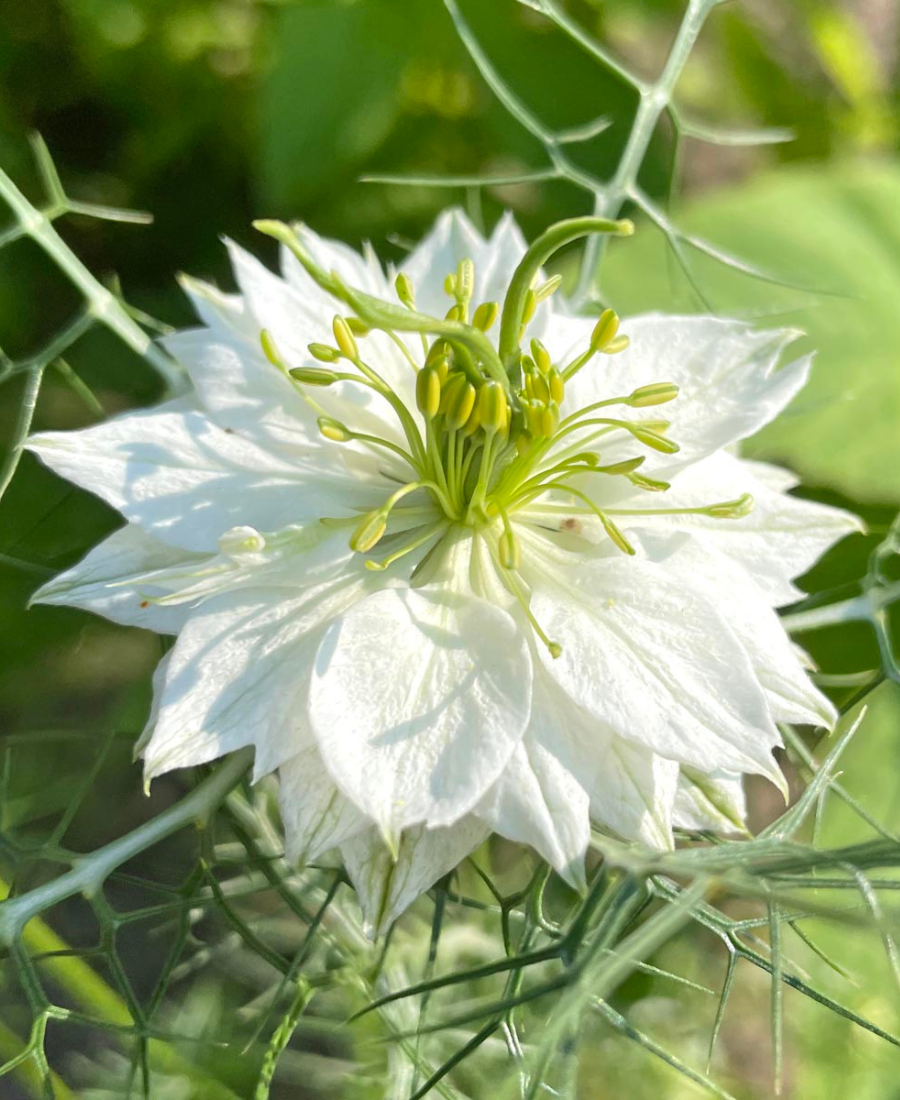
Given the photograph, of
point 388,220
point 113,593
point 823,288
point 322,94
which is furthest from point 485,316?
point 388,220

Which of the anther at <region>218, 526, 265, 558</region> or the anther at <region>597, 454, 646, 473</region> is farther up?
the anther at <region>597, 454, 646, 473</region>

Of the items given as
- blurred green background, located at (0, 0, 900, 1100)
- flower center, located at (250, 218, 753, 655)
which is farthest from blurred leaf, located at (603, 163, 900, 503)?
flower center, located at (250, 218, 753, 655)

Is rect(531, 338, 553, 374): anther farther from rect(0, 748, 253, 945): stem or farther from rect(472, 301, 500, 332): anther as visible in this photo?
rect(0, 748, 253, 945): stem

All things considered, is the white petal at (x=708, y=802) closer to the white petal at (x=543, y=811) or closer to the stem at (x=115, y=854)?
the white petal at (x=543, y=811)

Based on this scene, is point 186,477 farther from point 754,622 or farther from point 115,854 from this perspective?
point 754,622

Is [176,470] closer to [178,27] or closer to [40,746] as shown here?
[40,746]

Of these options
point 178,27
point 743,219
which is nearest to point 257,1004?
point 743,219
